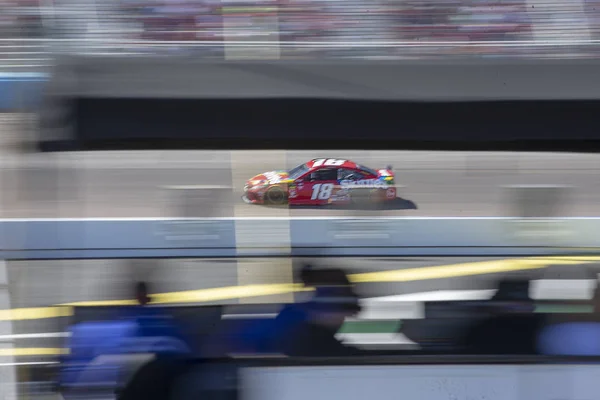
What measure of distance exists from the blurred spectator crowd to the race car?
35cm

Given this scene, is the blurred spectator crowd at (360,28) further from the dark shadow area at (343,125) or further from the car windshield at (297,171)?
the car windshield at (297,171)

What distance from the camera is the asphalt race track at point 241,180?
86.7 inches

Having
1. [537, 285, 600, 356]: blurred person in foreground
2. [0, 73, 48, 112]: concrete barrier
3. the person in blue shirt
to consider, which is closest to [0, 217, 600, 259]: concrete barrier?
the person in blue shirt

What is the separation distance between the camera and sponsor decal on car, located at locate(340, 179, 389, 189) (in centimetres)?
219

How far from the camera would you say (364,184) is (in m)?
2.20

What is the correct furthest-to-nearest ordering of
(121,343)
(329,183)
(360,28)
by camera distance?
(121,343) < (360,28) < (329,183)

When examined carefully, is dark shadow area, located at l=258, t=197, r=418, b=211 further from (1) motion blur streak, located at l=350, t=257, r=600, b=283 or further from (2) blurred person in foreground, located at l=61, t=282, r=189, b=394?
(2) blurred person in foreground, located at l=61, t=282, r=189, b=394

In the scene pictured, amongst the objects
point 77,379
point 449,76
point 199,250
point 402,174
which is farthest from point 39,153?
point 449,76

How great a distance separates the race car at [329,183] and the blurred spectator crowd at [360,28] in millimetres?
346

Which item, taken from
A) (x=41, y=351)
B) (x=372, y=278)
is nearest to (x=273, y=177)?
(x=372, y=278)

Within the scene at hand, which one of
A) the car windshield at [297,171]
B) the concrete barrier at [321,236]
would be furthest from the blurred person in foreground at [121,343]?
the car windshield at [297,171]

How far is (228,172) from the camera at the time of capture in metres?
2.24

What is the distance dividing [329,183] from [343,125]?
17 centimetres

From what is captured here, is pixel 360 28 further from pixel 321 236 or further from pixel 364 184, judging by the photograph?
pixel 321 236
